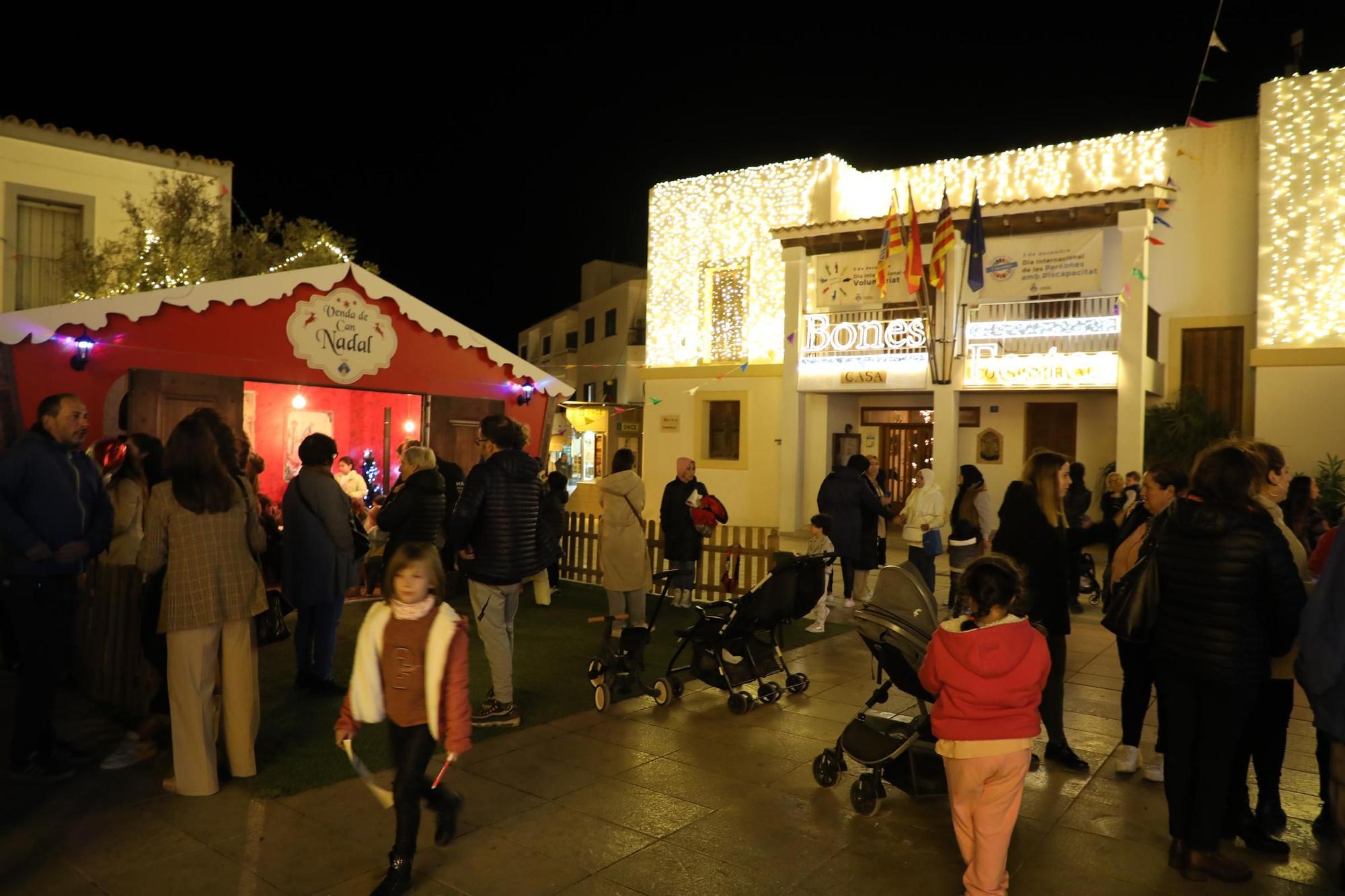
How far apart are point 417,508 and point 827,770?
3670 millimetres

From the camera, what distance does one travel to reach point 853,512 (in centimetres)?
947

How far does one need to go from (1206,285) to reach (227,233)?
18.9 metres

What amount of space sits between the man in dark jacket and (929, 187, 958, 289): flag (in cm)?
1434

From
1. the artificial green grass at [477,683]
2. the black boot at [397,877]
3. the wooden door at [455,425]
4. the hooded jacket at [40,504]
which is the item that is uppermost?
the wooden door at [455,425]

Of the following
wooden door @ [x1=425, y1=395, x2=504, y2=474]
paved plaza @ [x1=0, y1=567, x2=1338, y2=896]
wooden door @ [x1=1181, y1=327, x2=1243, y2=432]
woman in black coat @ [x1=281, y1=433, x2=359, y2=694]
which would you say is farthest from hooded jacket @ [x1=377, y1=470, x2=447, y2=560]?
wooden door @ [x1=1181, y1=327, x2=1243, y2=432]

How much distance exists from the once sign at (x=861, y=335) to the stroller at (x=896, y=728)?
45.6 feet

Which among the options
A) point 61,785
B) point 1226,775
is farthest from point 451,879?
point 1226,775

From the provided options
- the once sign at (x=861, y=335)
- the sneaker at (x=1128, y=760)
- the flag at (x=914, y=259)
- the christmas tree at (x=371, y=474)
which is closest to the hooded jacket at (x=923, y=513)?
the sneaker at (x=1128, y=760)

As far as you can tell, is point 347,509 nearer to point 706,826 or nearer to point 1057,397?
point 706,826

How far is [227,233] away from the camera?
1689 cm

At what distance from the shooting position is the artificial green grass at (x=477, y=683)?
195 inches

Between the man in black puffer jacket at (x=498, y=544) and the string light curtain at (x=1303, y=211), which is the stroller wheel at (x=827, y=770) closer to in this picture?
the man in black puffer jacket at (x=498, y=544)

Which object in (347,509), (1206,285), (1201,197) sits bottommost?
(347,509)

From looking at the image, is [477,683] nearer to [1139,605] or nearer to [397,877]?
[397,877]
